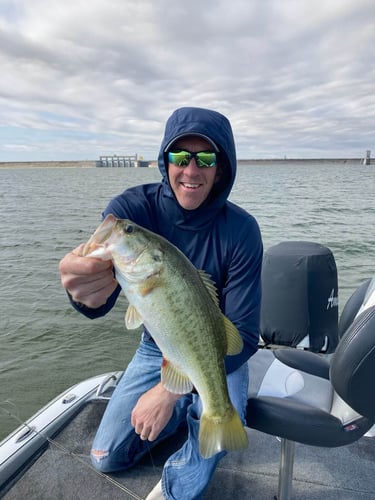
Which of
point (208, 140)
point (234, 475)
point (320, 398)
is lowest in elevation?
point (234, 475)

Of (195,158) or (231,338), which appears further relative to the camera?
(195,158)

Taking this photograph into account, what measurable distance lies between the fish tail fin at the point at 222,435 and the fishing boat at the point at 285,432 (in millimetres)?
422

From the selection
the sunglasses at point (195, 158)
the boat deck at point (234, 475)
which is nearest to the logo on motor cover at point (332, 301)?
the boat deck at point (234, 475)

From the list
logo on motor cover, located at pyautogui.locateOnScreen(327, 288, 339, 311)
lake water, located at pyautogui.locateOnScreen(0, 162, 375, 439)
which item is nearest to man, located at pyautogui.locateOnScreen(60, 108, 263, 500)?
logo on motor cover, located at pyautogui.locateOnScreen(327, 288, 339, 311)

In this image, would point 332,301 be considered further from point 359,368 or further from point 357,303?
point 359,368

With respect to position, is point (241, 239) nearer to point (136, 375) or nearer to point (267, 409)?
point (267, 409)

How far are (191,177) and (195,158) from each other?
14 cm

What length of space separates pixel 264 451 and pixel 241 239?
1.91m

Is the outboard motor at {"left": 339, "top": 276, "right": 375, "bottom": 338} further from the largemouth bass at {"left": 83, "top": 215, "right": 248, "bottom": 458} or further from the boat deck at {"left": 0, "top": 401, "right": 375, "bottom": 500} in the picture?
the largemouth bass at {"left": 83, "top": 215, "right": 248, "bottom": 458}

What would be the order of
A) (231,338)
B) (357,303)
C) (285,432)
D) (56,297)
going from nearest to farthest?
(231,338), (285,432), (357,303), (56,297)

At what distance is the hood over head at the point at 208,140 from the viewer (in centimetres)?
278

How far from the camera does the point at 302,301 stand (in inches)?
160

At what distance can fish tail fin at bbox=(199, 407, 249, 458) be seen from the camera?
2.14 metres

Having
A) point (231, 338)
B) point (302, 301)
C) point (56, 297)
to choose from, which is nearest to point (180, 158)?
point (231, 338)
